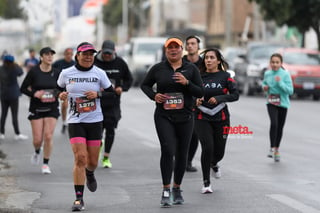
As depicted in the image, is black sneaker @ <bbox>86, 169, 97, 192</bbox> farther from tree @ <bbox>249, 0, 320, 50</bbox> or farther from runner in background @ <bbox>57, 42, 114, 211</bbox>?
tree @ <bbox>249, 0, 320, 50</bbox>

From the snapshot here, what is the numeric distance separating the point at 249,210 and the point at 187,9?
306ft

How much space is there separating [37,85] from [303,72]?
755 inches

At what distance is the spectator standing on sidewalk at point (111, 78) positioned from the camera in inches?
526

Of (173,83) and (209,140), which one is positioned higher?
(173,83)

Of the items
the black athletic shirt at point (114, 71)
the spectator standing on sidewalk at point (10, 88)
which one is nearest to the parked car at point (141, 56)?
the spectator standing on sidewalk at point (10, 88)

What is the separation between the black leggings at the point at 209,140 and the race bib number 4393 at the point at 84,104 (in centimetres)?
155

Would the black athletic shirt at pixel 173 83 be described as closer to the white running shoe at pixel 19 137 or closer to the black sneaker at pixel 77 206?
the black sneaker at pixel 77 206

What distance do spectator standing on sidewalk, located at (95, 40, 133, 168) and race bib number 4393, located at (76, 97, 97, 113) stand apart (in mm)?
3384

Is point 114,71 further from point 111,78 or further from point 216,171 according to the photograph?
point 216,171

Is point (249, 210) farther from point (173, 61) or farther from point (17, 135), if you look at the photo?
point (17, 135)

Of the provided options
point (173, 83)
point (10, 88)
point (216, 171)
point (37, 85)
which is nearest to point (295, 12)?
point (10, 88)

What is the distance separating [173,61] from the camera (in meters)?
9.72

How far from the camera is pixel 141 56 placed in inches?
1639

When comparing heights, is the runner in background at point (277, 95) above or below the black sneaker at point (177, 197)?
above
